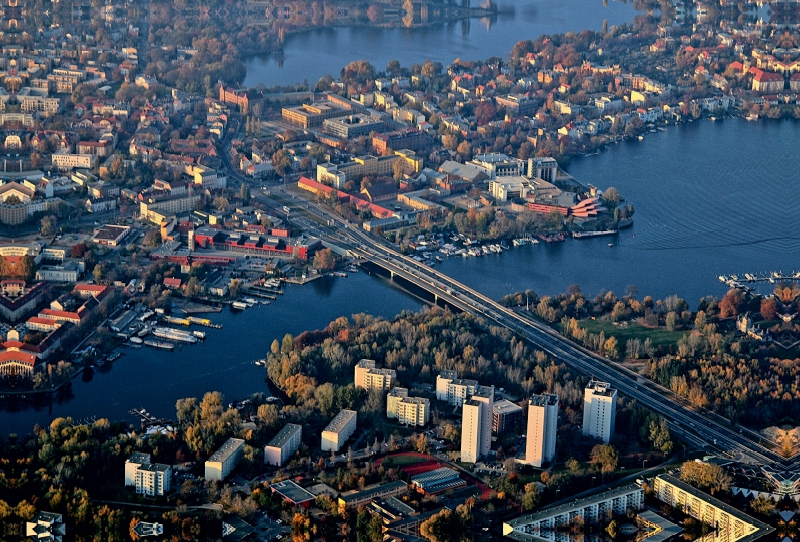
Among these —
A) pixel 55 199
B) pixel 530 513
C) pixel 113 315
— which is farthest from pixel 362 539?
pixel 55 199

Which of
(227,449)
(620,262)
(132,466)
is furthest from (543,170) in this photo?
(132,466)

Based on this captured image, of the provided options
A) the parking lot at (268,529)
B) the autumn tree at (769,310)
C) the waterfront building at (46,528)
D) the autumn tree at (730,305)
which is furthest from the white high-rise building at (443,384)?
the autumn tree at (769,310)

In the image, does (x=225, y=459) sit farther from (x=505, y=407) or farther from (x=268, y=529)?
(x=505, y=407)

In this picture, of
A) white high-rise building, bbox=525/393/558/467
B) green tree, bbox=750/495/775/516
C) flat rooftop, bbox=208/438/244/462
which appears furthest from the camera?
white high-rise building, bbox=525/393/558/467

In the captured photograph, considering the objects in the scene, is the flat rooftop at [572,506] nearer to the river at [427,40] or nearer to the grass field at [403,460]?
the grass field at [403,460]

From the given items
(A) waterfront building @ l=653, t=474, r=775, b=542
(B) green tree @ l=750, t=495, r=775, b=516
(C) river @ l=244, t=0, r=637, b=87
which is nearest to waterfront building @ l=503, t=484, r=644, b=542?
(A) waterfront building @ l=653, t=474, r=775, b=542

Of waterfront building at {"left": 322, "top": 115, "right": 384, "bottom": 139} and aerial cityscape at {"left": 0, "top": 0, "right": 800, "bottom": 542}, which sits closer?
aerial cityscape at {"left": 0, "top": 0, "right": 800, "bottom": 542}

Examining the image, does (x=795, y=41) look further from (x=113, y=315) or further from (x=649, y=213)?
(x=113, y=315)

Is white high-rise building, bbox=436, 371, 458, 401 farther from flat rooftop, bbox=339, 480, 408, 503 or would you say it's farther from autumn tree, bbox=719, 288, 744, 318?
autumn tree, bbox=719, 288, 744, 318
